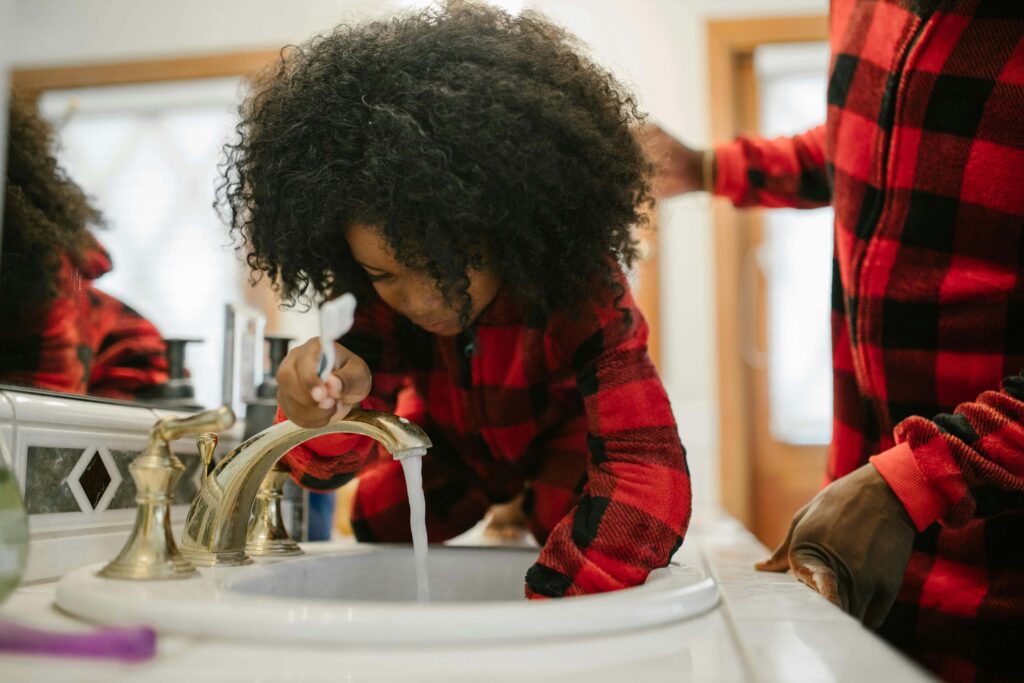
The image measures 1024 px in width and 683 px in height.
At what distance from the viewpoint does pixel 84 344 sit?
0.80m

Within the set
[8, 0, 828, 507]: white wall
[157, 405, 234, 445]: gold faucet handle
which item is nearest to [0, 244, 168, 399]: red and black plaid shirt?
[157, 405, 234, 445]: gold faucet handle

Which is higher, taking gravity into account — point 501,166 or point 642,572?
point 501,166

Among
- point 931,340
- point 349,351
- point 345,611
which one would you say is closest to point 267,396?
point 349,351

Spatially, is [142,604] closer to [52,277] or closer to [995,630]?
[52,277]

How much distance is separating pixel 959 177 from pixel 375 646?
63 cm

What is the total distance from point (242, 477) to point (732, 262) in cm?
156

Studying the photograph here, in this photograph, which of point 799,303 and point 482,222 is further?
point 799,303

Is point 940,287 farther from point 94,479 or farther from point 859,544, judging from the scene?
point 94,479

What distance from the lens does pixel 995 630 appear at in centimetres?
78

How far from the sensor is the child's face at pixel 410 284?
25.5 inches

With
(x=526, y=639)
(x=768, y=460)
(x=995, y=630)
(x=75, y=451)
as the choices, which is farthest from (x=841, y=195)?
(x=768, y=460)

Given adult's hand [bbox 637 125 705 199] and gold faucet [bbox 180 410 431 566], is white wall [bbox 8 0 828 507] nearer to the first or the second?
adult's hand [bbox 637 125 705 199]

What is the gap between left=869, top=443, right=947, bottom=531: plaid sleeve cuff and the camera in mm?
653

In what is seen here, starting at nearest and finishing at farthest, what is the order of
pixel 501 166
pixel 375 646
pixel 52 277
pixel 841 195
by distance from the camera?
pixel 375 646, pixel 501 166, pixel 52 277, pixel 841 195
